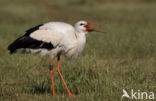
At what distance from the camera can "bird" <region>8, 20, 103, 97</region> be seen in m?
6.11

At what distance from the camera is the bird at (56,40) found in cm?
611

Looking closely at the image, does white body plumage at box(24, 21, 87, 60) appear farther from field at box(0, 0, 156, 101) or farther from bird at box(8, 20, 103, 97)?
field at box(0, 0, 156, 101)

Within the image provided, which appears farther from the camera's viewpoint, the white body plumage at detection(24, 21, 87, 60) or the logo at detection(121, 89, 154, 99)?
the white body plumage at detection(24, 21, 87, 60)

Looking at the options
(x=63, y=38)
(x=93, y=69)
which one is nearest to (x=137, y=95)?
(x=63, y=38)

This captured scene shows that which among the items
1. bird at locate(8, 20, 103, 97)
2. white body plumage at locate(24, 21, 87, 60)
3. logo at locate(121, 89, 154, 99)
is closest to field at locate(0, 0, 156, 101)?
logo at locate(121, 89, 154, 99)

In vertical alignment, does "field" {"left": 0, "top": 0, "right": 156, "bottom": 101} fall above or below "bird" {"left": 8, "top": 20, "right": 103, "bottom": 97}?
below

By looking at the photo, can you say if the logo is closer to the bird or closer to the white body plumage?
the bird

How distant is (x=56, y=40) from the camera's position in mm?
6125

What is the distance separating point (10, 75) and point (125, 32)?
21.5 feet

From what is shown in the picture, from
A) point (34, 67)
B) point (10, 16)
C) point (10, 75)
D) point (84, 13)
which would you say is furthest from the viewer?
point (84, 13)

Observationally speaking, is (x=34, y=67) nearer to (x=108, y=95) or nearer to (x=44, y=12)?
(x=108, y=95)

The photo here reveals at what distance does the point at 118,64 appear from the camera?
8.56 m

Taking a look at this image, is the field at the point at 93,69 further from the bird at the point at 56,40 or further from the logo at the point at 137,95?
the bird at the point at 56,40

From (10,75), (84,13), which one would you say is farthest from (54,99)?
(84,13)
